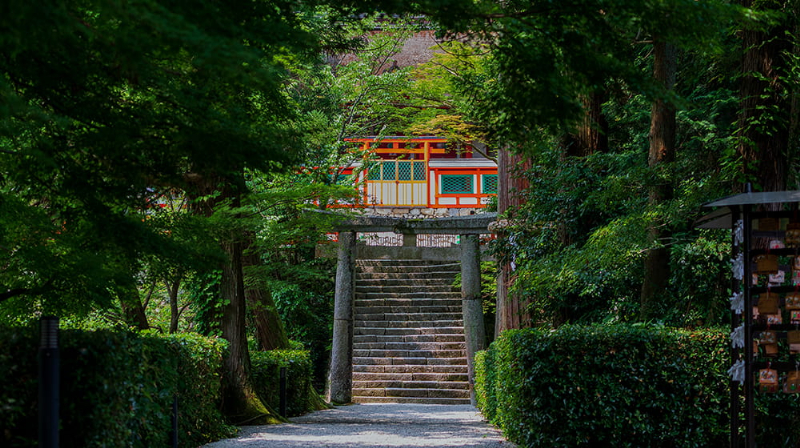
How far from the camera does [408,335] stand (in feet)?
66.4

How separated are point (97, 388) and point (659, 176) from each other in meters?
A: 6.18

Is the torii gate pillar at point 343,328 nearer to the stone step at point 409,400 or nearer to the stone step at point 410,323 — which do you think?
the stone step at point 409,400

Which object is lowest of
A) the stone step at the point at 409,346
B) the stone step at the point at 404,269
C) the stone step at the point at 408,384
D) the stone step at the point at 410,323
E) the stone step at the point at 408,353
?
the stone step at the point at 408,384

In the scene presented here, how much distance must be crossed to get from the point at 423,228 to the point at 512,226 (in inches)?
188

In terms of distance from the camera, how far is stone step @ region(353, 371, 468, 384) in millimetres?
18703

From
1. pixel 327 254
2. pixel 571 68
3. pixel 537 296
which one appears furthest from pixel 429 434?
pixel 327 254

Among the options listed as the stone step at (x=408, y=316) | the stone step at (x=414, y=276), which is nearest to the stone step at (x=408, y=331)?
the stone step at (x=408, y=316)

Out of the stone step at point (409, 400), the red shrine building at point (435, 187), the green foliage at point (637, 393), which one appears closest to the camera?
the green foliage at point (637, 393)

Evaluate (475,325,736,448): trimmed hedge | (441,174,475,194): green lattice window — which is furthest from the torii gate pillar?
(475,325,736,448): trimmed hedge

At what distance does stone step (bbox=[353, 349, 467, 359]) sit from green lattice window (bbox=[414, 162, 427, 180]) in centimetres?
555

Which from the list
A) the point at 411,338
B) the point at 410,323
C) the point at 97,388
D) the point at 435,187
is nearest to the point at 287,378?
the point at 411,338

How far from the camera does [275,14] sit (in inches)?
191

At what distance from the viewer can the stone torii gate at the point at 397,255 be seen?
17.2 metres

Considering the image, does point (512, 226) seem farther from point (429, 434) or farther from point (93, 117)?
point (93, 117)
